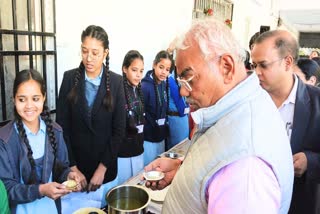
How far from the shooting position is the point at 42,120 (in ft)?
4.62

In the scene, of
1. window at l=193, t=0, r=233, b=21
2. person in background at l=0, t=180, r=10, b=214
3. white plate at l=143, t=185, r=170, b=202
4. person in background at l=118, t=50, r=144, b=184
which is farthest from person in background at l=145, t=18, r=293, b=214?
window at l=193, t=0, r=233, b=21

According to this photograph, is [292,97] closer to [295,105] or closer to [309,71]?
[295,105]

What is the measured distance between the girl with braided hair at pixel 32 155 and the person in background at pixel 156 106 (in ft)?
3.65

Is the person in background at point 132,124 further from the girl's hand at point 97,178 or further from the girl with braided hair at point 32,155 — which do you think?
the girl with braided hair at point 32,155

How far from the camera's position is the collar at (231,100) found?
2.17 feet

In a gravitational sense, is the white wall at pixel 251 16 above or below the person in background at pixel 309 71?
above

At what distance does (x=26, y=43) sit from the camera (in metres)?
1.87

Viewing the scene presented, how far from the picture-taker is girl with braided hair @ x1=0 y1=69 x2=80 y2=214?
1.18 meters

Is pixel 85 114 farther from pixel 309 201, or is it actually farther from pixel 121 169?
pixel 309 201

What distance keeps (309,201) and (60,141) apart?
1.23 meters

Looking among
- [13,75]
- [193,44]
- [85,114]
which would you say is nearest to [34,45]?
[13,75]

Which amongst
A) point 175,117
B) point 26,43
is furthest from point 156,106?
point 26,43

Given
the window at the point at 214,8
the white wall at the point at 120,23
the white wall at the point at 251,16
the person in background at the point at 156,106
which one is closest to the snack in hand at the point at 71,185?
the white wall at the point at 120,23

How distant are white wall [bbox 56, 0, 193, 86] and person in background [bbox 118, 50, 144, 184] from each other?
1.61 ft
